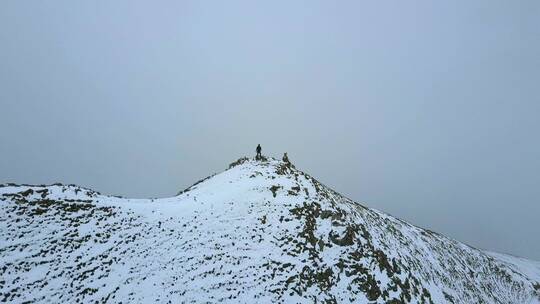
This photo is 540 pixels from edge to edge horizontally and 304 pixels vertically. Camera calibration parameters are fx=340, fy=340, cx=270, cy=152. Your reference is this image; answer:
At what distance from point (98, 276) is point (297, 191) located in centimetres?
1867

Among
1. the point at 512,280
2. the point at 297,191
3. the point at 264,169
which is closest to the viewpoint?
the point at 297,191

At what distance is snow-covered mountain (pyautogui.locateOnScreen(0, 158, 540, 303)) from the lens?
2216cm

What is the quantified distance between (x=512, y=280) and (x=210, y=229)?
57.6 metres

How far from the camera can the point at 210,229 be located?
27859mm

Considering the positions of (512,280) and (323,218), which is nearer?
(323,218)

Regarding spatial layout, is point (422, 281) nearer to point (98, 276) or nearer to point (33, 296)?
point (98, 276)

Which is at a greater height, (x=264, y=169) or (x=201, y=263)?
(x=264, y=169)

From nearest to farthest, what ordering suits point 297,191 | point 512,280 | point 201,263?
point 201,263
point 297,191
point 512,280

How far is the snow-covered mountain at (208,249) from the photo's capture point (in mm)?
22156

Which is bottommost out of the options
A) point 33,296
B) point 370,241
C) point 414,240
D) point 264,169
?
point 33,296

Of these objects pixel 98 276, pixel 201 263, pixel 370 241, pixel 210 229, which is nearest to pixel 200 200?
pixel 210 229

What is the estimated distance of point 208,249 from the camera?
25.9 meters

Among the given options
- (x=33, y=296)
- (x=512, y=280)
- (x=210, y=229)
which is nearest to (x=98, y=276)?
(x=33, y=296)

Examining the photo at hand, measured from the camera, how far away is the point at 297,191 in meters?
34.0
